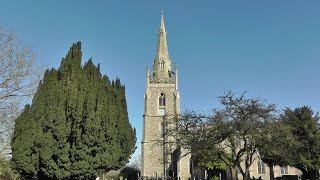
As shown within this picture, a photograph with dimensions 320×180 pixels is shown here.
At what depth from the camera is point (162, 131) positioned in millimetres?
56625

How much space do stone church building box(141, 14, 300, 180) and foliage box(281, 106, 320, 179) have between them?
14559 mm

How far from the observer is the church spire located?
6350cm

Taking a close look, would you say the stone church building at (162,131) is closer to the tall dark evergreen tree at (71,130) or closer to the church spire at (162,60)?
the church spire at (162,60)

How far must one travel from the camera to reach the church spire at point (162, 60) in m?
63.5

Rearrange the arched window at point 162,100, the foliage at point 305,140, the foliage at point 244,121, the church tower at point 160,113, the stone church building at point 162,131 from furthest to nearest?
the arched window at point 162,100 < the church tower at point 160,113 < the stone church building at point 162,131 < the foliage at point 305,140 < the foliage at point 244,121

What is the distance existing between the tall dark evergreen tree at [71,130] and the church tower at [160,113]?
33.3 meters

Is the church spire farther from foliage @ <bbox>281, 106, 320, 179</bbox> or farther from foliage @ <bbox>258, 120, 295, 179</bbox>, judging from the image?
foliage @ <bbox>258, 120, 295, 179</bbox>

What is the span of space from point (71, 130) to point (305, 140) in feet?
93.5

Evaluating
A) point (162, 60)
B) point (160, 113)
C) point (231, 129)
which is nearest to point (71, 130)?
point (231, 129)

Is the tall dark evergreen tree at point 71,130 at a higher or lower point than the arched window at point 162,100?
lower

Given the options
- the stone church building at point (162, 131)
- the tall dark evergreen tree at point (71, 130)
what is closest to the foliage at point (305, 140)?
the stone church building at point (162, 131)

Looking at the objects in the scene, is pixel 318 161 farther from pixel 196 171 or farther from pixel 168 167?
pixel 168 167

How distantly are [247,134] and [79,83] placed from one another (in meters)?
13.8

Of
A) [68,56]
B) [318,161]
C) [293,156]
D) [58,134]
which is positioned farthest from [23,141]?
[318,161]
